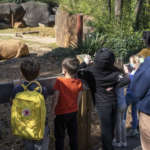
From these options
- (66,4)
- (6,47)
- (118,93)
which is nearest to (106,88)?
(118,93)

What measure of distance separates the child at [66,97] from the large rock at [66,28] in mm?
7372

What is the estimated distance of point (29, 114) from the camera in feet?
9.21

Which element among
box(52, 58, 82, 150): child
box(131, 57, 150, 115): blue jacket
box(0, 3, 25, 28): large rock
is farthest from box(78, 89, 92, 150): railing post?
box(0, 3, 25, 28): large rock

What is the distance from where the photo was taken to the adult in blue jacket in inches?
111

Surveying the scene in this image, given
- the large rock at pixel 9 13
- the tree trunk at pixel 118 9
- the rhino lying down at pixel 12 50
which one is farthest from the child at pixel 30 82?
the large rock at pixel 9 13

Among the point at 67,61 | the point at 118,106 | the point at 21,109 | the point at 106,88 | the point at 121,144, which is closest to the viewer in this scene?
the point at 21,109

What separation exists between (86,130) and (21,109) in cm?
127

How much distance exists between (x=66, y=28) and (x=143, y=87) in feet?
29.3

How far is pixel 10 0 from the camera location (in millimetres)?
22625

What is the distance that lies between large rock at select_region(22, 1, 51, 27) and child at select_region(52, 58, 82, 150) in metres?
18.7

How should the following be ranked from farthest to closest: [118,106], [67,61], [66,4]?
1. [66,4]
2. [118,106]
3. [67,61]

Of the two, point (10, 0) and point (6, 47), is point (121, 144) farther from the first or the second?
point (10, 0)

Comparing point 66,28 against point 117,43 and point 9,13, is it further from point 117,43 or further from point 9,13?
point 9,13

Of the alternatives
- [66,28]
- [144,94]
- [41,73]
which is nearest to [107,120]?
[144,94]
